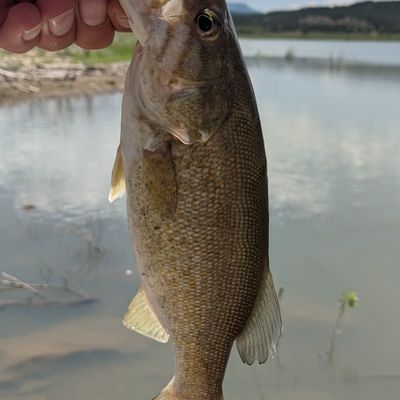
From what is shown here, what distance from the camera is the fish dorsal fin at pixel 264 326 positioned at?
2279 mm

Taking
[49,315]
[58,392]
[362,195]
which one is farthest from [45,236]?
[362,195]

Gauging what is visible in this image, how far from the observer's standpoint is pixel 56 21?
275 cm

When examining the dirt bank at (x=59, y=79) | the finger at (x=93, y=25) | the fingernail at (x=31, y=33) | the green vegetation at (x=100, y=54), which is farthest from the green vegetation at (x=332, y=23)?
the fingernail at (x=31, y=33)

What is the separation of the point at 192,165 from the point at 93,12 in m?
1.05

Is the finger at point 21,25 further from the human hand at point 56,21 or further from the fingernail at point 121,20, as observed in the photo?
the fingernail at point 121,20

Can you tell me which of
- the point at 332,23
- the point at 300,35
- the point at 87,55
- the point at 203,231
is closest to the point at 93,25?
the point at 203,231

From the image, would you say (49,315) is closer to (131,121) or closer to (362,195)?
(131,121)

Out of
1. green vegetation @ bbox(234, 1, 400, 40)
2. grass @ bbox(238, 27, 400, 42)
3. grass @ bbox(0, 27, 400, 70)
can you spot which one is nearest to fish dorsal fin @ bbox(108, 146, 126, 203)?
grass @ bbox(0, 27, 400, 70)

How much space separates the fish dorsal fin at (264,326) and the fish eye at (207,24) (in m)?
0.88

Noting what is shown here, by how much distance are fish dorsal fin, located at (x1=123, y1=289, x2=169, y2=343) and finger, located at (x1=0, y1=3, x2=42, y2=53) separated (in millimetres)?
1290

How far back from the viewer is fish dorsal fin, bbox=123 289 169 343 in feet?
7.74

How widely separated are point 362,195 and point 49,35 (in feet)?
28.1

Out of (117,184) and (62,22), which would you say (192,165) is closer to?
(117,184)

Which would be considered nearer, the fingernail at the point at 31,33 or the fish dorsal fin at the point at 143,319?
the fish dorsal fin at the point at 143,319
